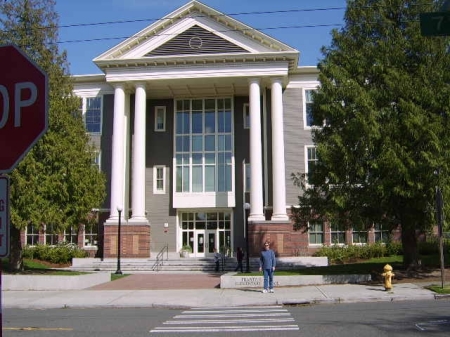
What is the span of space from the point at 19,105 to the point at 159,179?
3978 cm

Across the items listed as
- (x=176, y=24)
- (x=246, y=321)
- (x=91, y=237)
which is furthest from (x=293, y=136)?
(x=246, y=321)

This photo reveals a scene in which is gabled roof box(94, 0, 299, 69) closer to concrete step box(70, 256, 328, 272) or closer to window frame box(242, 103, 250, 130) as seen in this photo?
window frame box(242, 103, 250, 130)

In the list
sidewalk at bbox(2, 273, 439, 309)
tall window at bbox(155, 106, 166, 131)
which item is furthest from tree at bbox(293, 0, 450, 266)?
tall window at bbox(155, 106, 166, 131)

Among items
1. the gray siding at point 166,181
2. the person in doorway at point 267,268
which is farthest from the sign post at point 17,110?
the gray siding at point 166,181

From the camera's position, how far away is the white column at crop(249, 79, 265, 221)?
37.3 metres

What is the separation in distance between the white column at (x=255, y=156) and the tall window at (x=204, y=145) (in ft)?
13.7

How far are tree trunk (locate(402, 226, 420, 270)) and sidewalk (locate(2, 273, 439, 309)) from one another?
3.26 m

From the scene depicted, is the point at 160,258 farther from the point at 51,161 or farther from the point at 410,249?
the point at 410,249

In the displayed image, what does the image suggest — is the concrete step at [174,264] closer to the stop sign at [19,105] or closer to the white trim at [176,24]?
the white trim at [176,24]

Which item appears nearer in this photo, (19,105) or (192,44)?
(19,105)

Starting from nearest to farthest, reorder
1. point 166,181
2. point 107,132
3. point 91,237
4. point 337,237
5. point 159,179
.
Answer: point 337,237 → point 91,237 → point 166,181 → point 159,179 → point 107,132

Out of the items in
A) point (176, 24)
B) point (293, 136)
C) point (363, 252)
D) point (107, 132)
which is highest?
point (176, 24)

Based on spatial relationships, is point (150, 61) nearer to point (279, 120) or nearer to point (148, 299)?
point (279, 120)

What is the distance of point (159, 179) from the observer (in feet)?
140
